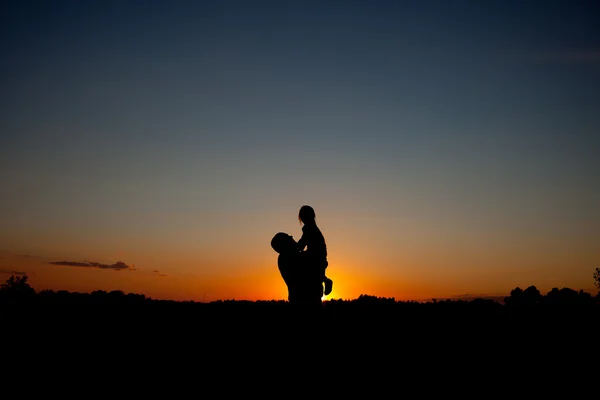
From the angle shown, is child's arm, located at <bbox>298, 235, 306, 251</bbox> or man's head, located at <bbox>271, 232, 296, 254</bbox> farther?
Result: man's head, located at <bbox>271, 232, 296, 254</bbox>

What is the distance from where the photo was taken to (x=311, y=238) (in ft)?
45.1

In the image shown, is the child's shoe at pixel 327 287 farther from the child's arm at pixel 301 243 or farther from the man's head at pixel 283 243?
the man's head at pixel 283 243

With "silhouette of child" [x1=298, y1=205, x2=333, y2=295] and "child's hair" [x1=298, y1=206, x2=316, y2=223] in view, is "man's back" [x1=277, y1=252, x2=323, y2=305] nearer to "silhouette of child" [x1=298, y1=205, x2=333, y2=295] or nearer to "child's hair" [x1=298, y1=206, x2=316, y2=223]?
"silhouette of child" [x1=298, y1=205, x2=333, y2=295]

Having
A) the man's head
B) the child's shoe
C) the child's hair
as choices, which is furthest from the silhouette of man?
the child's hair

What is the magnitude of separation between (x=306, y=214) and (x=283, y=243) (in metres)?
1.06

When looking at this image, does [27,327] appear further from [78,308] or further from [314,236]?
[314,236]

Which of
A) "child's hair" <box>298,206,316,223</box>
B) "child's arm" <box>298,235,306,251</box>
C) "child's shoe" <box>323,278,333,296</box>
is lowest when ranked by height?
"child's shoe" <box>323,278,333,296</box>

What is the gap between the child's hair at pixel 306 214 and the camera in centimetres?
1371

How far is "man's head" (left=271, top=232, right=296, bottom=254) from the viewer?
1400 centimetres

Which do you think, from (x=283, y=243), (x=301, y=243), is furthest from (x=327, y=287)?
(x=283, y=243)

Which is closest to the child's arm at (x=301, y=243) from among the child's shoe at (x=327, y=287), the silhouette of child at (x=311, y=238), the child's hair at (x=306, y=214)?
the silhouette of child at (x=311, y=238)

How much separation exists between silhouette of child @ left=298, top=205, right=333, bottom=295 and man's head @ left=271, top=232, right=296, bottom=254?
0.25m

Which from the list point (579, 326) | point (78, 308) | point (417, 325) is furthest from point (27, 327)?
point (579, 326)

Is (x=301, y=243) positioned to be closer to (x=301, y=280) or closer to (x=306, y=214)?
(x=306, y=214)
